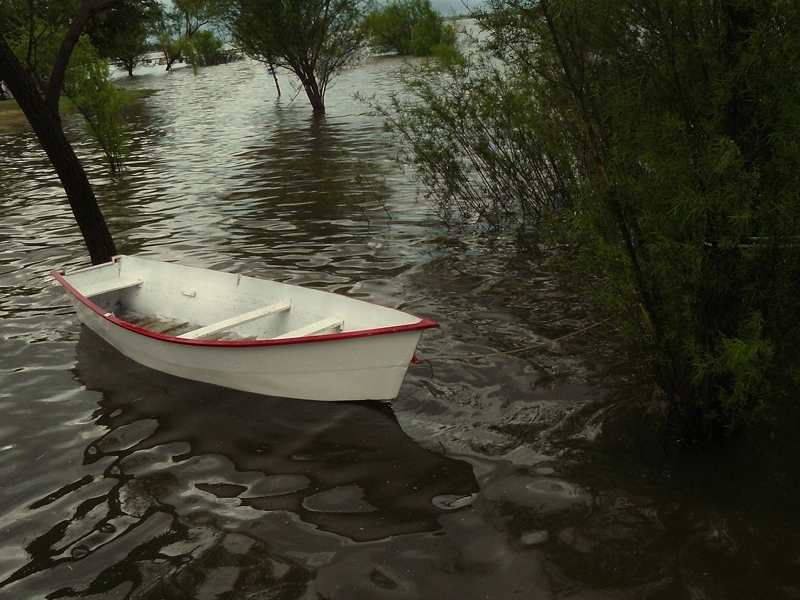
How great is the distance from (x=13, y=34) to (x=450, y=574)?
23084 mm

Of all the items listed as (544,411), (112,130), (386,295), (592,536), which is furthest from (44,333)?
(112,130)

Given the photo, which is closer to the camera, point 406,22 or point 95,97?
point 95,97

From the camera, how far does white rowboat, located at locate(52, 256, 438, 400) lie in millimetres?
5723

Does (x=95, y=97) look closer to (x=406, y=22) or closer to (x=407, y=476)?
(x=407, y=476)

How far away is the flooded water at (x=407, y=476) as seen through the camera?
4.20 metres

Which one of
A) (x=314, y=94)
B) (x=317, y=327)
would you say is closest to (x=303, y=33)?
(x=314, y=94)

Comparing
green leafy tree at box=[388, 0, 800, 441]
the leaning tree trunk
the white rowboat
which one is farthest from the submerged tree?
green leafy tree at box=[388, 0, 800, 441]

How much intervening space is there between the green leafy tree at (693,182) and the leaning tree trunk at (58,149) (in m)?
6.08

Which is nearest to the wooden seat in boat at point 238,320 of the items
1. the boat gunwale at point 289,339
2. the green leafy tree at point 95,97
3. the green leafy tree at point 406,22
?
the boat gunwale at point 289,339

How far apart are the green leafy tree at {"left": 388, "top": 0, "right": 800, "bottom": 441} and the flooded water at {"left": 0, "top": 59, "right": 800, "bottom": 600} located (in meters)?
0.71

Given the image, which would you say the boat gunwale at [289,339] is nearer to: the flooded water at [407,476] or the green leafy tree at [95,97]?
the flooded water at [407,476]

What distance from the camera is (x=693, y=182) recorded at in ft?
14.0

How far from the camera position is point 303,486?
5172mm

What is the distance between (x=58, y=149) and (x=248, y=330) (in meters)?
3.44
